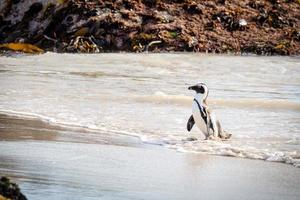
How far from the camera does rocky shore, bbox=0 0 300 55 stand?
21.5 metres

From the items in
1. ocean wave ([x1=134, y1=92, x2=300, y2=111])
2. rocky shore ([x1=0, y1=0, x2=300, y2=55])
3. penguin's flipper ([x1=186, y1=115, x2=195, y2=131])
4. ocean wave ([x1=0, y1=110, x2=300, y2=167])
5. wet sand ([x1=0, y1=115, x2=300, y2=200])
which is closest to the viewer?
wet sand ([x1=0, y1=115, x2=300, y2=200])

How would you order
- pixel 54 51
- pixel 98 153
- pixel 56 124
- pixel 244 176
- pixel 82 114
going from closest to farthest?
1. pixel 244 176
2. pixel 98 153
3. pixel 56 124
4. pixel 82 114
5. pixel 54 51

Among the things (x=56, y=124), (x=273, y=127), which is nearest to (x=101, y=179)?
(x=56, y=124)

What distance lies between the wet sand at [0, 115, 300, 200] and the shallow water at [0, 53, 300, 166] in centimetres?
53

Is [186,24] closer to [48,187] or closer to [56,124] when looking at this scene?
[56,124]

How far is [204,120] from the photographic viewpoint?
1009 cm

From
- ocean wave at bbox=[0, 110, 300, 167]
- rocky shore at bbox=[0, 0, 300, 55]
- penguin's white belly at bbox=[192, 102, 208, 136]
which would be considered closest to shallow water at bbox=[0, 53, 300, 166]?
ocean wave at bbox=[0, 110, 300, 167]

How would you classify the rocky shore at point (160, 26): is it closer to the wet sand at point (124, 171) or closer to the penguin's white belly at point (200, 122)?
the penguin's white belly at point (200, 122)

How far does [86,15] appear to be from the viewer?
22.2 metres

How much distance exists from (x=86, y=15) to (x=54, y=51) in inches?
62.1

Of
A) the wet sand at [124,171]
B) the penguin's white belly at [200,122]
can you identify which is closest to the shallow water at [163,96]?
the penguin's white belly at [200,122]

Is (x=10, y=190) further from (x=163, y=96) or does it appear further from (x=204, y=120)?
(x=163, y=96)

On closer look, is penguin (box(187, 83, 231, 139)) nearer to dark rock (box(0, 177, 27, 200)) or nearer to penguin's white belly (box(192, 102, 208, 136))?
penguin's white belly (box(192, 102, 208, 136))

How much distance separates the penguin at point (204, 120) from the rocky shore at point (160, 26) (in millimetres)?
10753
